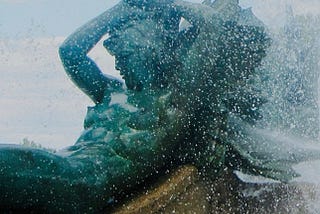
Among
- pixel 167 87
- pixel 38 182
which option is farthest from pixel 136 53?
pixel 38 182

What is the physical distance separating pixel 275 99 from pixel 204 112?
1.15 metres

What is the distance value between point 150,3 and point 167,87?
28.8 inches

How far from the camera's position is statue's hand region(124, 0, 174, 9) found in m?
4.42

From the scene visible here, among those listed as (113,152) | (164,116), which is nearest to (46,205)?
(113,152)

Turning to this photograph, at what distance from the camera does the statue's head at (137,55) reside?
4238mm

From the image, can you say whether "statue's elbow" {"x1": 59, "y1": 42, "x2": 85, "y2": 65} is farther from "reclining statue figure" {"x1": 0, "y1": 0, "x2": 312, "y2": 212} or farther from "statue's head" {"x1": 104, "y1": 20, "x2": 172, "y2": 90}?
"statue's head" {"x1": 104, "y1": 20, "x2": 172, "y2": 90}

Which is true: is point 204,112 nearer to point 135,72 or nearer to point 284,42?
point 135,72

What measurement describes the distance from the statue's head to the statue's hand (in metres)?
0.23

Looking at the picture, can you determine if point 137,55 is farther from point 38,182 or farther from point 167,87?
point 38,182

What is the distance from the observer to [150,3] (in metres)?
4.46

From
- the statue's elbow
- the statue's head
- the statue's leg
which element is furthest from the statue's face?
the statue's leg

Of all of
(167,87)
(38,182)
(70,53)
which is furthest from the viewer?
(70,53)

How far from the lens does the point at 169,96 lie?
13.6 ft

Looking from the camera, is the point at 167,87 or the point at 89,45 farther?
the point at 89,45
